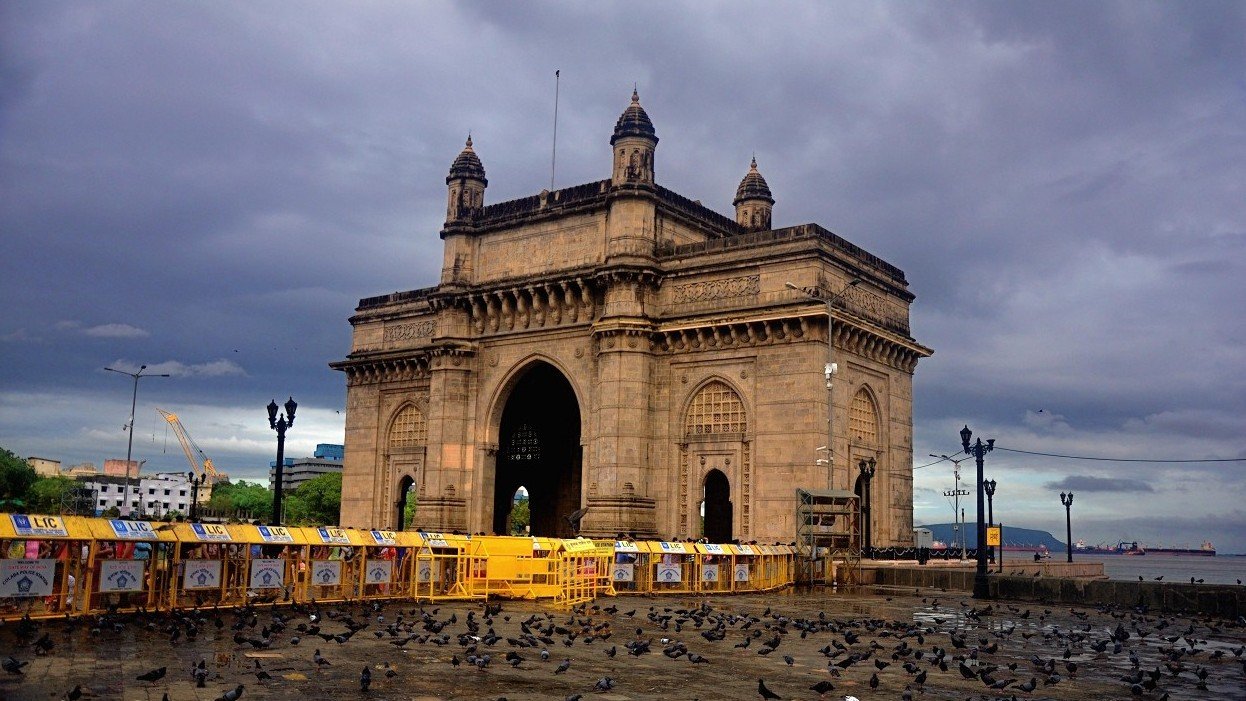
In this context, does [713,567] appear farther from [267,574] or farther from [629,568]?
[267,574]

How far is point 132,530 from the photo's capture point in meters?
19.0

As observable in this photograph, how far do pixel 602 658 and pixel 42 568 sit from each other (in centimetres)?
957

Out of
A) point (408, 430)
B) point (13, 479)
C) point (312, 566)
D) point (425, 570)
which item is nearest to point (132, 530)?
point (312, 566)

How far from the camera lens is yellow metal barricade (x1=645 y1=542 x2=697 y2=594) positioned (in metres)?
29.4

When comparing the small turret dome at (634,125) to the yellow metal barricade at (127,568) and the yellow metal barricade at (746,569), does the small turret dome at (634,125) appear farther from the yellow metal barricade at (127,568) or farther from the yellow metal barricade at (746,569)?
the yellow metal barricade at (127,568)

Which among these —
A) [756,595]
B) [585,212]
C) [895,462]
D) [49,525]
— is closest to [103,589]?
[49,525]

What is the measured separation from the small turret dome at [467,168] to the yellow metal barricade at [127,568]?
2815 centimetres

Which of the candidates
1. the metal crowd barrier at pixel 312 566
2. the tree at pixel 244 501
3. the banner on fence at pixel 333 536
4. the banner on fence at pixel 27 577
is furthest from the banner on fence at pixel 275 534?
the tree at pixel 244 501

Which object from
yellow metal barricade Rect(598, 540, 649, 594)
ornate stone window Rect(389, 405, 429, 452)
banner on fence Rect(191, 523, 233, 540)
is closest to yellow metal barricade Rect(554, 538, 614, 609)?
yellow metal barricade Rect(598, 540, 649, 594)

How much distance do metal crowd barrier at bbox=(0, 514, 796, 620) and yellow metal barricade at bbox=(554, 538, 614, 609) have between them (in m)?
0.04

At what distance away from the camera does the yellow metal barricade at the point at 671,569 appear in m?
29.4

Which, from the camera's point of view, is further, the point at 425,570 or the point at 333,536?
the point at 425,570

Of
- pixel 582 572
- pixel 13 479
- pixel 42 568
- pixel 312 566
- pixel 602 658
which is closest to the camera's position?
pixel 602 658

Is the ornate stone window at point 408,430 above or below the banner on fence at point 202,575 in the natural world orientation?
above
